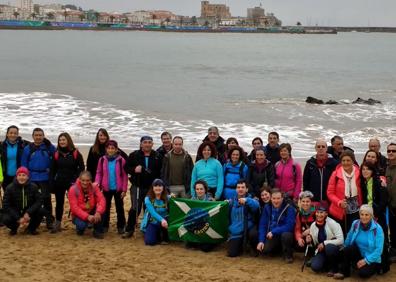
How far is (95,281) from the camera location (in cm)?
731

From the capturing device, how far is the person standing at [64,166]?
901 centimetres

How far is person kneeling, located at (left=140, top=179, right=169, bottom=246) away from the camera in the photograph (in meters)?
8.69

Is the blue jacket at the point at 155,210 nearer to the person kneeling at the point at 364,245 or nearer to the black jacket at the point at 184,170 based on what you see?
the black jacket at the point at 184,170

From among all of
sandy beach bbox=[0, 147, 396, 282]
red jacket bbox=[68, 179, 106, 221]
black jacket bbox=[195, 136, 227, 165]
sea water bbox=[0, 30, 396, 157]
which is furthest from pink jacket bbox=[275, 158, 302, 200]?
sea water bbox=[0, 30, 396, 157]

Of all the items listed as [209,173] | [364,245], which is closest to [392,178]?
[364,245]

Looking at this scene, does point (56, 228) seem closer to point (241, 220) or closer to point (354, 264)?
point (241, 220)

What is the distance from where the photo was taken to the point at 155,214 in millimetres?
8719

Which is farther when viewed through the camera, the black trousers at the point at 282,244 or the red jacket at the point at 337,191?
the black trousers at the point at 282,244

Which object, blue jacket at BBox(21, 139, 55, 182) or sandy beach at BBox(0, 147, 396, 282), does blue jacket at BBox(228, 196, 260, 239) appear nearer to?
sandy beach at BBox(0, 147, 396, 282)

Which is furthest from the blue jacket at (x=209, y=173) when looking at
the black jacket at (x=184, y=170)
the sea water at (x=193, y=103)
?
the sea water at (x=193, y=103)

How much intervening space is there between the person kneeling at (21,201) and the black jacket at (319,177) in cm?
403

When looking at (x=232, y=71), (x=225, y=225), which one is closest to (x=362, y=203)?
(x=225, y=225)

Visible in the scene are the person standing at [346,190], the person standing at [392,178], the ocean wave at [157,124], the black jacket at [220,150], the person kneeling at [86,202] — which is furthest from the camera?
the ocean wave at [157,124]

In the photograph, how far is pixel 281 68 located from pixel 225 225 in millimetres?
68040
